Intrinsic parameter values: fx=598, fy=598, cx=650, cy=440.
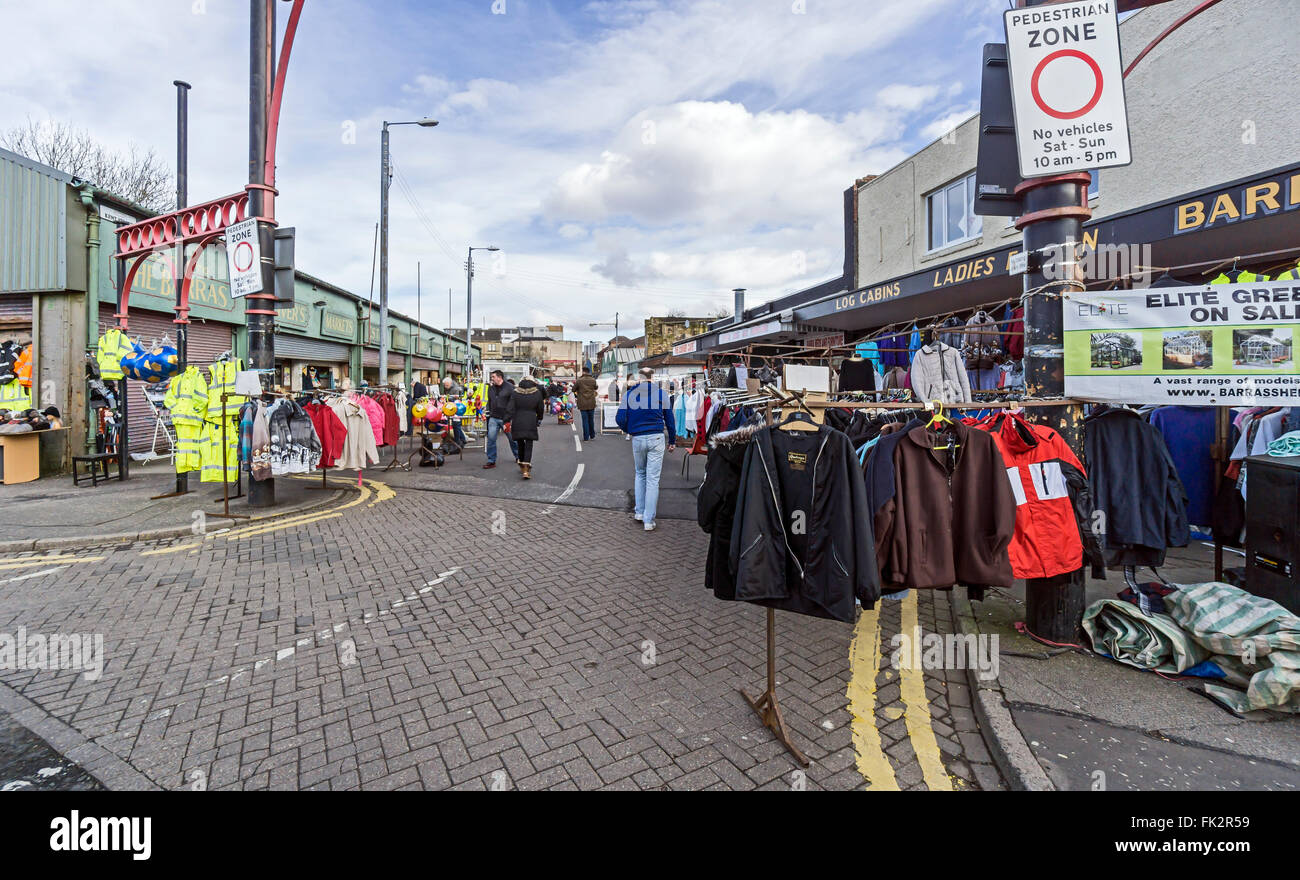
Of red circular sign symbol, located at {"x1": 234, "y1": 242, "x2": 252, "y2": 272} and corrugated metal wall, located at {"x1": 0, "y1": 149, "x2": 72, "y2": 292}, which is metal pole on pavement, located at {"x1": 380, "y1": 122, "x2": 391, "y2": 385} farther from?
red circular sign symbol, located at {"x1": 234, "y1": 242, "x2": 252, "y2": 272}

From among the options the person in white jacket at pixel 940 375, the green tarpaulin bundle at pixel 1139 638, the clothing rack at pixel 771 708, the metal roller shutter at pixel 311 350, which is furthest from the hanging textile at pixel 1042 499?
the metal roller shutter at pixel 311 350

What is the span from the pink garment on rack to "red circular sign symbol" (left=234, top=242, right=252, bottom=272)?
2515mm

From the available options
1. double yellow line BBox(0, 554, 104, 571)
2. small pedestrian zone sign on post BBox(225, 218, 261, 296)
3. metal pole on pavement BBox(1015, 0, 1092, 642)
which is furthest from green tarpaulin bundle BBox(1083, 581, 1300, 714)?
small pedestrian zone sign on post BBox(225, 218, 261, 296)

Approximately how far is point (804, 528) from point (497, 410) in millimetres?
10193

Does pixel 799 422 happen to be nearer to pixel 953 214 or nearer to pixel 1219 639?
pixel 1219 639

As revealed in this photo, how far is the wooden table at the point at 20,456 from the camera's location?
1052 centimetres

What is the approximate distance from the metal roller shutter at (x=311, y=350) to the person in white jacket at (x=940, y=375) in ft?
65.3

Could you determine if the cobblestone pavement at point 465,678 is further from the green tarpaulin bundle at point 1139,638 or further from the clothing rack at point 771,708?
the green tarpaulin bundle at point 1139,638

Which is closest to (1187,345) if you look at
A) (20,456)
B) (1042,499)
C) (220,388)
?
(1042,499)

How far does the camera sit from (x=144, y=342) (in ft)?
43.4

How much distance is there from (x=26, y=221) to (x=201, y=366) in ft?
13.8

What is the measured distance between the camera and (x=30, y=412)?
10750 millimetres
